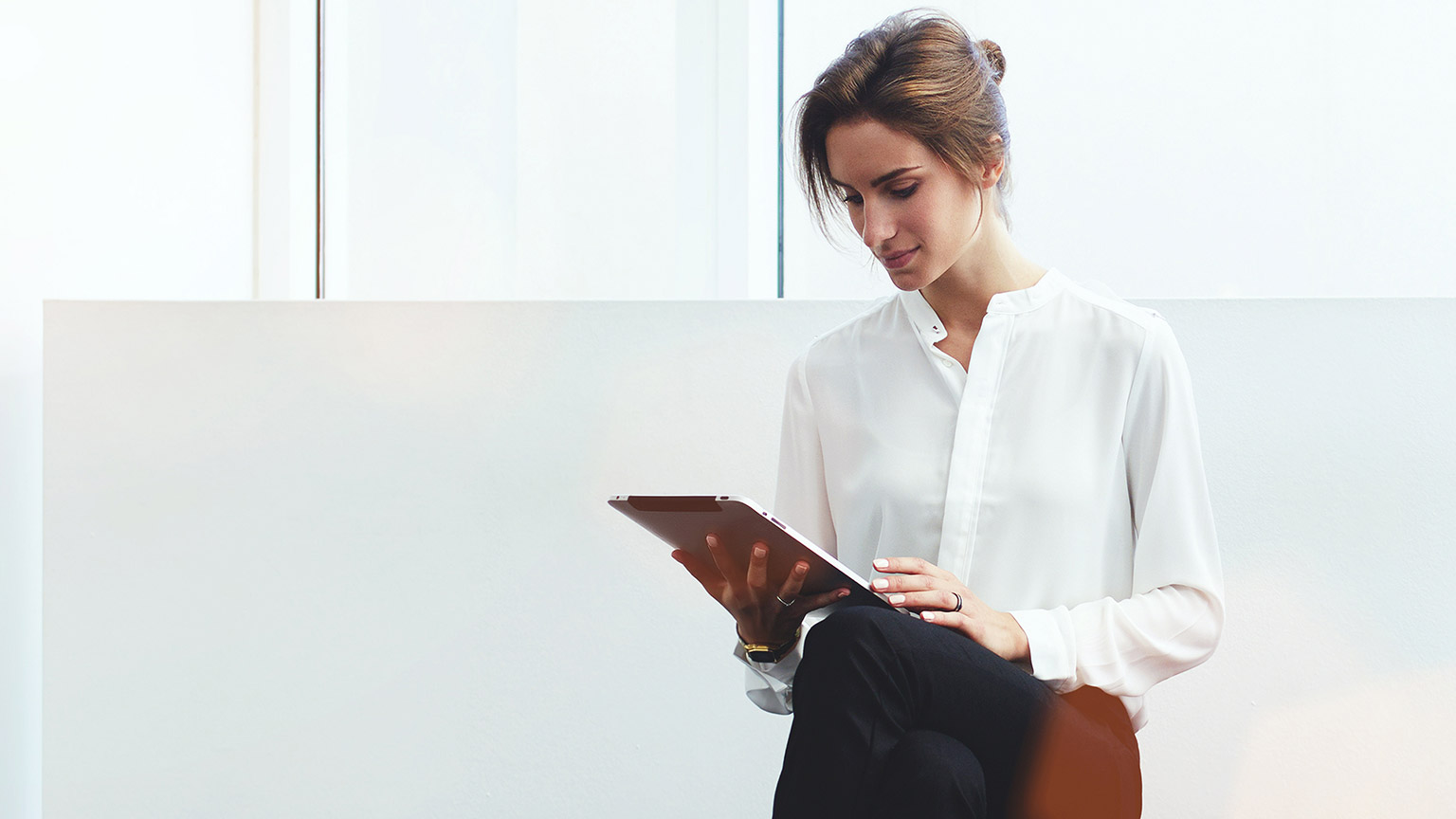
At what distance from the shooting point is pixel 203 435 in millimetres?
1767

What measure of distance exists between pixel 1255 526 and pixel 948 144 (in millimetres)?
907

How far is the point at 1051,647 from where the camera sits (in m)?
0.99

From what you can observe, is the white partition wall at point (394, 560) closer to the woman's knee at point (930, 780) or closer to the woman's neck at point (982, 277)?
the woman's neck at point (982, 277)

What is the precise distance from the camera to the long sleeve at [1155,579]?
1.00 m

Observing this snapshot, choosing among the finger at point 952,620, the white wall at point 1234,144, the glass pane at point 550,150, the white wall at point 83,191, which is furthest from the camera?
the glass pane at point 550,150

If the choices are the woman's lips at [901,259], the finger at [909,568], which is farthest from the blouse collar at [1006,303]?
the finger at [909,568]

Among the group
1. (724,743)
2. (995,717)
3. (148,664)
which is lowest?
(724,743)

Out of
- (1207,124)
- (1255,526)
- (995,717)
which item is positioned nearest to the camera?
(995,717)

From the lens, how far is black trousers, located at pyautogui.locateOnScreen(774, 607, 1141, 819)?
2.76ft

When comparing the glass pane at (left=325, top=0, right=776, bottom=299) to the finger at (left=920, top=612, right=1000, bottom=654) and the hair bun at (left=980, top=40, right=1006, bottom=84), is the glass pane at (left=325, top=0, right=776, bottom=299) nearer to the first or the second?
the hair bun at (left=980, top=40, right=1006, bottom=84)

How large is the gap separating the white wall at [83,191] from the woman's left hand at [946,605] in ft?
4.30

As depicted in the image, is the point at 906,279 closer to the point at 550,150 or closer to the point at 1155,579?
the point at 1155,579

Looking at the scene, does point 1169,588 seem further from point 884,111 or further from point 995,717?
point 884,111

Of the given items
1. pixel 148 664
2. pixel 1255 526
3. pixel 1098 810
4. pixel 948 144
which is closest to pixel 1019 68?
pixel 1255 526
